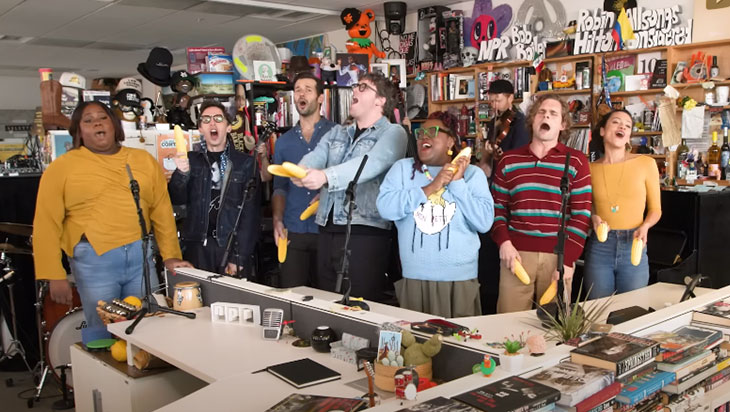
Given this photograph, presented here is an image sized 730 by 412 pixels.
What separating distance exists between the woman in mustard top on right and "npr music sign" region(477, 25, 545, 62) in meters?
3.90

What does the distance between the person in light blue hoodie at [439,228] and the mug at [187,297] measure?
2.82 ft

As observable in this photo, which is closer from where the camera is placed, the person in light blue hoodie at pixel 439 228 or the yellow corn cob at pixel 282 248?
the person in light blue hoodie at pixel 439 228

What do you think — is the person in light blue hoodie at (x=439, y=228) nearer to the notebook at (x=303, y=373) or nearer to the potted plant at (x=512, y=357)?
the notebook at (x=303, y=373)

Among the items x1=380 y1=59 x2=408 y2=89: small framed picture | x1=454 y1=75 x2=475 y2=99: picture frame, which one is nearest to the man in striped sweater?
x1=380 y1=59 x2=408 y2=89: small framed picture

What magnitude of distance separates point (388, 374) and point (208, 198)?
76.6 inches

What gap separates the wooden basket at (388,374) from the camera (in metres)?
1.82

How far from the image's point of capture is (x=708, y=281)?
11.6ft

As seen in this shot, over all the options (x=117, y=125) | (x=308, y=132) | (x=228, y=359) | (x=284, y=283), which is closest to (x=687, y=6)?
(x=308, y=132)

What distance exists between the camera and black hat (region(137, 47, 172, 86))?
586 cm

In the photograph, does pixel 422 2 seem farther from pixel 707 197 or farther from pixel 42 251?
pixel 42 251

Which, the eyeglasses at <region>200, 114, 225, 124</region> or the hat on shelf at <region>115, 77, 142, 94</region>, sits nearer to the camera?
the eyeglasses at <region>200, 114, 225, 124</region>

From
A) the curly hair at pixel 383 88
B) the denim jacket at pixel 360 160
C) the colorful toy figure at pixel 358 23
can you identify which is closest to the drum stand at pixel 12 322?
the denim jacket at pixel 360 160

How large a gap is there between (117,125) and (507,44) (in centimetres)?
493

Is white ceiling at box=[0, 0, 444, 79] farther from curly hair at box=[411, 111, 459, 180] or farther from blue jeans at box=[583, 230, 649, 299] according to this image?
blue jeans at box=[583, 230, 649, 299]
